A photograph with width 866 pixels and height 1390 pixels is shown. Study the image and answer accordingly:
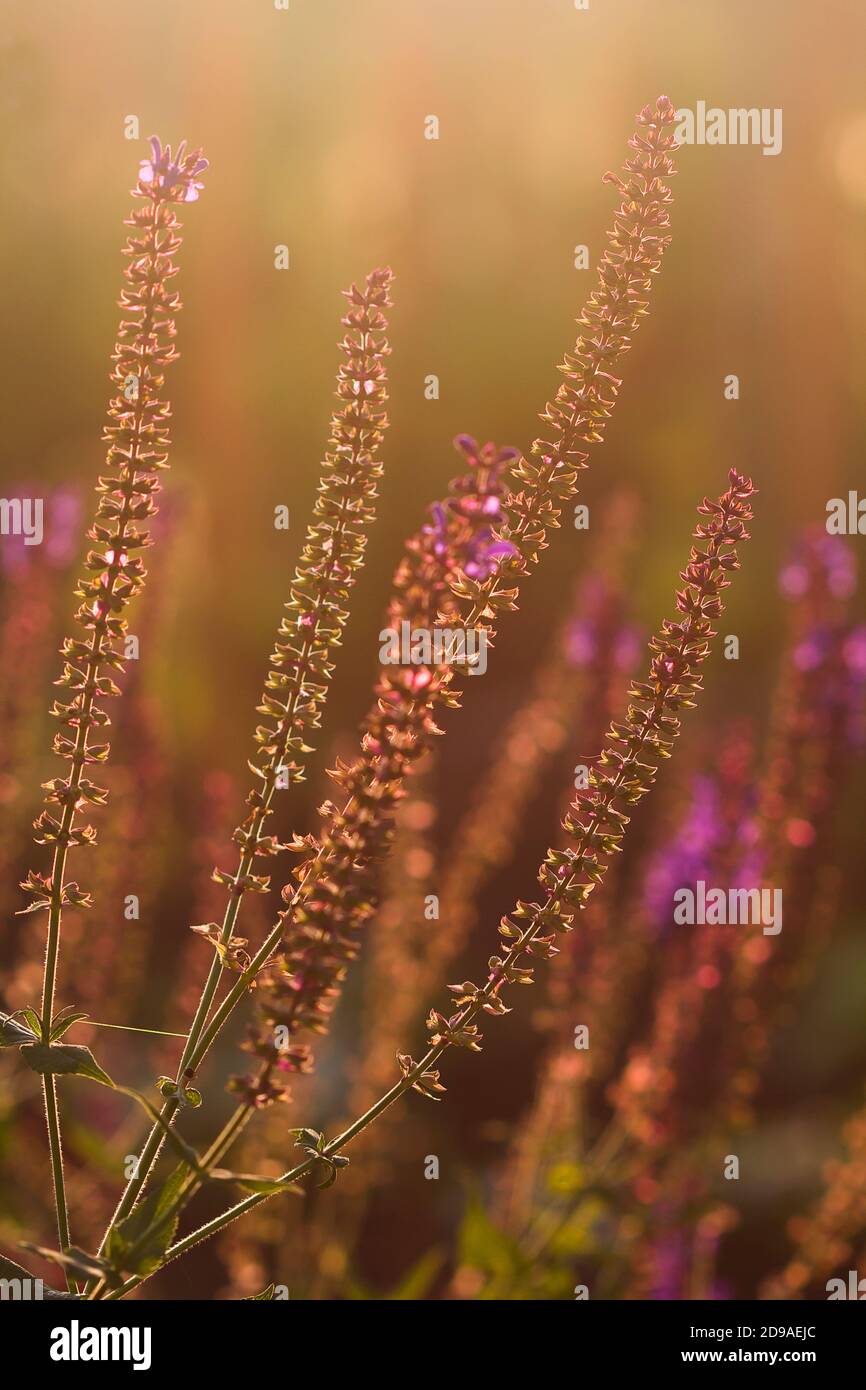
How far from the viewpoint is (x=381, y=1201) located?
24.6ft

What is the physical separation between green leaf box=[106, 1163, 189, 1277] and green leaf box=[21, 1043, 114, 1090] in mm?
179

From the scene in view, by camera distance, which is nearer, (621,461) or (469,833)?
(469,833)

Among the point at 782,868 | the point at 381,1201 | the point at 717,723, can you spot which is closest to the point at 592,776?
the point at 782,868

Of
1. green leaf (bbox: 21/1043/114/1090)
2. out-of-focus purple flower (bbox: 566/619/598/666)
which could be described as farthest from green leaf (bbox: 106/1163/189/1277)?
out-of-focus purple flower (bbox: 566/619/598/666)

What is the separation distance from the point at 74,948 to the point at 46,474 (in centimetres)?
920

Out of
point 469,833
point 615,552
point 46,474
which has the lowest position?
point 469,833

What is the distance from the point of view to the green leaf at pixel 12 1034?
5.86 feet

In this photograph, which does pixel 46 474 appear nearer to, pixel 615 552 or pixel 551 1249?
pixel 615 552

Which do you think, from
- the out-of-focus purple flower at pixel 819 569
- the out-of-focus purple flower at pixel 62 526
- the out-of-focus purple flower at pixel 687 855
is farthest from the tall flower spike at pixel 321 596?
the out-of-focus purple flower at pixel 62 526

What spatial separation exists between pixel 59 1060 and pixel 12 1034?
0.27ft

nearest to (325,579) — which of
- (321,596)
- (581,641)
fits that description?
(321,596)

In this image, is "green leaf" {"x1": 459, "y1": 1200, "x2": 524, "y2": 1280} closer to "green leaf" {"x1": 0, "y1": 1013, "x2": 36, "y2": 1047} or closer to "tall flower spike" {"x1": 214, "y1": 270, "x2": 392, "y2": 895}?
"green leaf" {"x1": 0, "y1": 1013, "x2": 36, "y2": 1047}

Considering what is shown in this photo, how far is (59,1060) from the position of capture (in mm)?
1827

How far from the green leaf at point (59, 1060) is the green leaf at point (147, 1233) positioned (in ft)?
0.59
